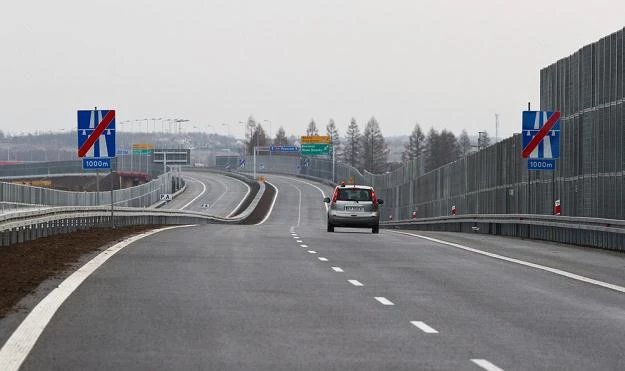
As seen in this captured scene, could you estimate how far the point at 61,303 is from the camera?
524 inches

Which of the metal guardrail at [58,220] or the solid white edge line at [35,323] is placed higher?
the metal guardrail at [58,220]

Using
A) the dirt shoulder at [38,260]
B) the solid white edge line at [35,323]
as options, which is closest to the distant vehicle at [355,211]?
the dirt shoulder at [38,260]

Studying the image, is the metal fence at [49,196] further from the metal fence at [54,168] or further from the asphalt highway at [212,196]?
the metal fence at [54,168]

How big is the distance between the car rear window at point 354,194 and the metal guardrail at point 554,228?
4047 mm

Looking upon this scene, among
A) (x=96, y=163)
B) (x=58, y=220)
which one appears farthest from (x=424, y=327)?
(x=96, y=163)

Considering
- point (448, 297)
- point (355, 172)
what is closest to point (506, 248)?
point (448, 297)

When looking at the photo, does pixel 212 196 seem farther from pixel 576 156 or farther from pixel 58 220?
pixel 58 220

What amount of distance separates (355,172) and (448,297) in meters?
119

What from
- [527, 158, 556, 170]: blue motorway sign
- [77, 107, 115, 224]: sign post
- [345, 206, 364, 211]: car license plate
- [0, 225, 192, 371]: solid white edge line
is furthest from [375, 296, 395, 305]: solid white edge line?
[345, 206, 364, 211]: car license plate

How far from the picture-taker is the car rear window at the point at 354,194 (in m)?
42.2

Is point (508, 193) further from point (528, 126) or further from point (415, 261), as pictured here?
point (415, 261)

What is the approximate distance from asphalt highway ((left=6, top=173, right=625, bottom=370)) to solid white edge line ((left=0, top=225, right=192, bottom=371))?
0.12 meters

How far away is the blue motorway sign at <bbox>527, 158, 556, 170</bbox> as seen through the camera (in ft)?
112

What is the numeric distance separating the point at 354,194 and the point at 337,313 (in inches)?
1164
